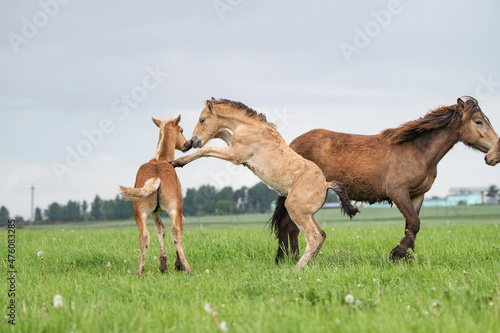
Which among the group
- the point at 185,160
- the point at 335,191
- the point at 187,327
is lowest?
the point at 187,327

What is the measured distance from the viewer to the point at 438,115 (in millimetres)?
8641

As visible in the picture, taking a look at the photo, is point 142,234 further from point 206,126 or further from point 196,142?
point 206,126

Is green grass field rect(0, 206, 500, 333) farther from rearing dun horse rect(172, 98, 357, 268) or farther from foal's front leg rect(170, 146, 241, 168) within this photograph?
foal's front leg rect(170, 146, 241, 168)

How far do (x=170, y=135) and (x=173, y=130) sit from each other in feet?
0.48

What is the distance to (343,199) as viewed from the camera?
7.72m

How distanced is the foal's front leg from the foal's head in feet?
2.46

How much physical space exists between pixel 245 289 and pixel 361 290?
126 cm

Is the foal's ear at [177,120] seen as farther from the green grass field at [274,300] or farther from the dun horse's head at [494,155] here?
the dun horse's head at [494,155]

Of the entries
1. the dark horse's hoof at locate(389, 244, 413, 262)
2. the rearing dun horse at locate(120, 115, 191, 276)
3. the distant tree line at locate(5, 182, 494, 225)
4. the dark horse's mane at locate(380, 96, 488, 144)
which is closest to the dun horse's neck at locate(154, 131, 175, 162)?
the rearing dun horse at locate(120, 115, 191, 276)

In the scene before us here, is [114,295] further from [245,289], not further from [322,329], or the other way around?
[322,329]

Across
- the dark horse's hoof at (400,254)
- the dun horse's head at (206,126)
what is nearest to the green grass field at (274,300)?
the dark horse's hoof at (400,254)

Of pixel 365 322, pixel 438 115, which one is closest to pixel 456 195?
pixel 438 115

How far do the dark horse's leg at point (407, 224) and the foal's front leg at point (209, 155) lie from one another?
2876 millimetres

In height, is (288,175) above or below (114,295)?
above
